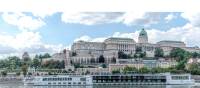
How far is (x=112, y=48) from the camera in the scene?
17062 mm

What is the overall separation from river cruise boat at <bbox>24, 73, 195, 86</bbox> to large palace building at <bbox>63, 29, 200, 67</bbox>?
789 centimetres

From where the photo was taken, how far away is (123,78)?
8461 millimetres

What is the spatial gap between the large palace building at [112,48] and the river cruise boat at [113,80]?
25.9 feet

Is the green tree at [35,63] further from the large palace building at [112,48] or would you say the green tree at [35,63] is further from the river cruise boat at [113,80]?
the river cruise boat at [113,80]

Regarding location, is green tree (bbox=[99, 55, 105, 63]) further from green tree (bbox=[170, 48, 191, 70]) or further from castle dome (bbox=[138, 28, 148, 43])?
green tree (bbox=[170, 48, 191, 70])

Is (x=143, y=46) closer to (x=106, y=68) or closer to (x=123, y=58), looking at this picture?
(x=123, y=58)

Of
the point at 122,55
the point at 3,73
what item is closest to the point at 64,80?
the point at 3,73

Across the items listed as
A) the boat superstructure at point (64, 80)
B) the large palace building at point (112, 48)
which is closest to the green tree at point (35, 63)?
the large palace building at point (112, 48)

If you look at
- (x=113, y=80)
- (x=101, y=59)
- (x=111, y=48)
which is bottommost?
(x=113, y=80)

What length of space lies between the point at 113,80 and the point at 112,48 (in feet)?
28.3

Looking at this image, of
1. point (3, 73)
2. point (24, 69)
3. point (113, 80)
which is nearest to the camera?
point (113, 80)

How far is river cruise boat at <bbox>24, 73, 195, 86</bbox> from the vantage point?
8133mm

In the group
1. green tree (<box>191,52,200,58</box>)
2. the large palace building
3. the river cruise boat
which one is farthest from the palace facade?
the river cruise boat

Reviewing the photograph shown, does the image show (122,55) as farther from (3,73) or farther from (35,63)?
(3,73)
